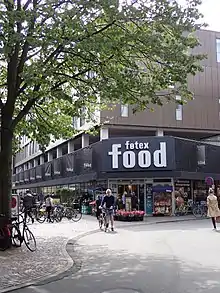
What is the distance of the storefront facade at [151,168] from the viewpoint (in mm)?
27453

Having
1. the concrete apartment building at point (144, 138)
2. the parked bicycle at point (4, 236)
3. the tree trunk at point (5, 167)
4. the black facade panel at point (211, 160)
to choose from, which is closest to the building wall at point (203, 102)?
the concrete apartment building at point (144, 138)

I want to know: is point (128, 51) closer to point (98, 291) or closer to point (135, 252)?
point (135, 252)

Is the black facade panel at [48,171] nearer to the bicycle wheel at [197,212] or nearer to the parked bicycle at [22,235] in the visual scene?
the bicycle wheel at [197,212]

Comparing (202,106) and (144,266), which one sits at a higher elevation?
(202,106)

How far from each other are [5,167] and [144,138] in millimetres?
16418

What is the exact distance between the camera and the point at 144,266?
919 cm

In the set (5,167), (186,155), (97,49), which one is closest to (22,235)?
(5,167)

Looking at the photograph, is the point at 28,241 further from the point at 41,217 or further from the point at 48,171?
the point at 48,171

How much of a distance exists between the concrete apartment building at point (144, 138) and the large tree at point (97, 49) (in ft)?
39.5

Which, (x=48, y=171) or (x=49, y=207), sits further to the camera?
(x=48, y=171)

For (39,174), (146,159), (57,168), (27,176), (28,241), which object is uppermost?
(146,159)

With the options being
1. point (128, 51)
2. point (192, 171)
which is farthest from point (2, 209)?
point (192, 171)

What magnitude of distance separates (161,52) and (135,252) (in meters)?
5.57

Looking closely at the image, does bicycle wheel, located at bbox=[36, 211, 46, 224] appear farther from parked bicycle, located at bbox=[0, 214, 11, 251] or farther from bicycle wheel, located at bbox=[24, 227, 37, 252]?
parked bicycle, located at bbox=[0, 214, 11, 251]
